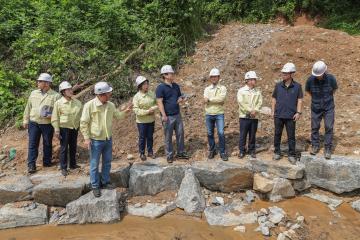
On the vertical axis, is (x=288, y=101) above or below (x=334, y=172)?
→ above

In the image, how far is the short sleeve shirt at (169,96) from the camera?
622 cm

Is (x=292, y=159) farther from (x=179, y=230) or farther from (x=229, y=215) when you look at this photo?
(x=179, y=230)

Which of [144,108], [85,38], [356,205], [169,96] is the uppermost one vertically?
[85,38]

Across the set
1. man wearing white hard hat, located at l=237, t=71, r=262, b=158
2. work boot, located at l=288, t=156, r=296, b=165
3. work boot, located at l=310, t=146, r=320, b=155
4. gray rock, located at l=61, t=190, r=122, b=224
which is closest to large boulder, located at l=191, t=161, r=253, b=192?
man wearing white hard hat, located at l=237, t=71, r=262, b=158

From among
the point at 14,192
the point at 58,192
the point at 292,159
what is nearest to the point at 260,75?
the point at 292,159

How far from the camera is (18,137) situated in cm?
751

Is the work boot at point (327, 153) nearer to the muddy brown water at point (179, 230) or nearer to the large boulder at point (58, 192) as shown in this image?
the muddy brown water at point (179, 230)

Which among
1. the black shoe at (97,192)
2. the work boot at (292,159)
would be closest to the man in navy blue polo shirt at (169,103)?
the black shoe at (97,192)

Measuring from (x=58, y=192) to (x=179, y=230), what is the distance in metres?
2.01

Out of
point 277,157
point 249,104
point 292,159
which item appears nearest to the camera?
point 249,104

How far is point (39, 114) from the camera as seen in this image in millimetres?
6219

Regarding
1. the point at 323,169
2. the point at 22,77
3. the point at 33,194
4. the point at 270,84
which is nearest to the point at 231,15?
the point at 270,84

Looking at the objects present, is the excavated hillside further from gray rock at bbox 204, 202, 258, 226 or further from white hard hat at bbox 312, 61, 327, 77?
white hard hat at bbox 312, 61, 327, 77

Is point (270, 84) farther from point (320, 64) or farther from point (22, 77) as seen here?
point (22, 77)
